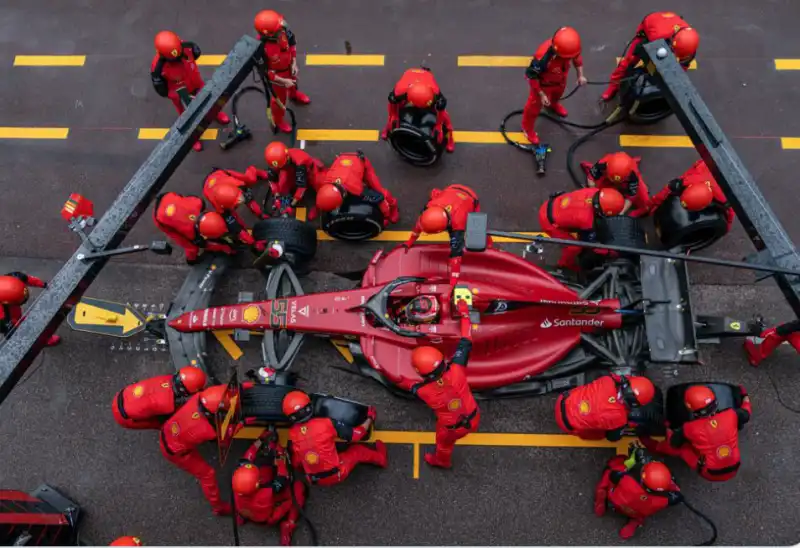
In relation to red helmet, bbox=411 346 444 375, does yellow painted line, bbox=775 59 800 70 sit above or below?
above

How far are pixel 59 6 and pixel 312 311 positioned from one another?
7.29 meters

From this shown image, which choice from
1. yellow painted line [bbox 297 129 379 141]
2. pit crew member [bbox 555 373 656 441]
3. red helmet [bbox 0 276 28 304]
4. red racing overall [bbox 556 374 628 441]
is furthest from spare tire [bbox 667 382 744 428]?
red helmet [bbox 0 276 28 304]

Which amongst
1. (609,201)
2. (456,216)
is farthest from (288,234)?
(609,201)

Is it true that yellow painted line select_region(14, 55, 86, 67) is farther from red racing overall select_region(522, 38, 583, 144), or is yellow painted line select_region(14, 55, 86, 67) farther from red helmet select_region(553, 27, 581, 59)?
red helmet select_region(553, 27, 581, 59)

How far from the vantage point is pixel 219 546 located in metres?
6.78

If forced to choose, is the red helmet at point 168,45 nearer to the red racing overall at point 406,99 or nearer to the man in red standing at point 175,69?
the man in red standing at point 175,69

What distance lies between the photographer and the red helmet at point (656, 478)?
5.68m

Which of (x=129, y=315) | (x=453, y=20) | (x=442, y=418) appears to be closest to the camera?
(x=442, y=418)

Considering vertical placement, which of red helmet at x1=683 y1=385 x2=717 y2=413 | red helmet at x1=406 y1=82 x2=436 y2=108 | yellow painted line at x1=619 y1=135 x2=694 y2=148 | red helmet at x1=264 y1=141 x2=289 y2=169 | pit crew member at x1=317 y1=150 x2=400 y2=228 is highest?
yellow painted line at x1=619 y1=135 x2=694 y2=148

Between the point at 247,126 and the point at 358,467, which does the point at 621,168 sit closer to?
the point at 358,467

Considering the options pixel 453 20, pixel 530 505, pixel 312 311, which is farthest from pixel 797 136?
pixel 312 311

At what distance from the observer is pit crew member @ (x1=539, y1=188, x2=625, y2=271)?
6.39 meters

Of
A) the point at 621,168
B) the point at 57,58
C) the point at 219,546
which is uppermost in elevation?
the point at 57,58

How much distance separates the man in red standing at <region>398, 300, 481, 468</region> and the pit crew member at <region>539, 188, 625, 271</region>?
1.65 metres
